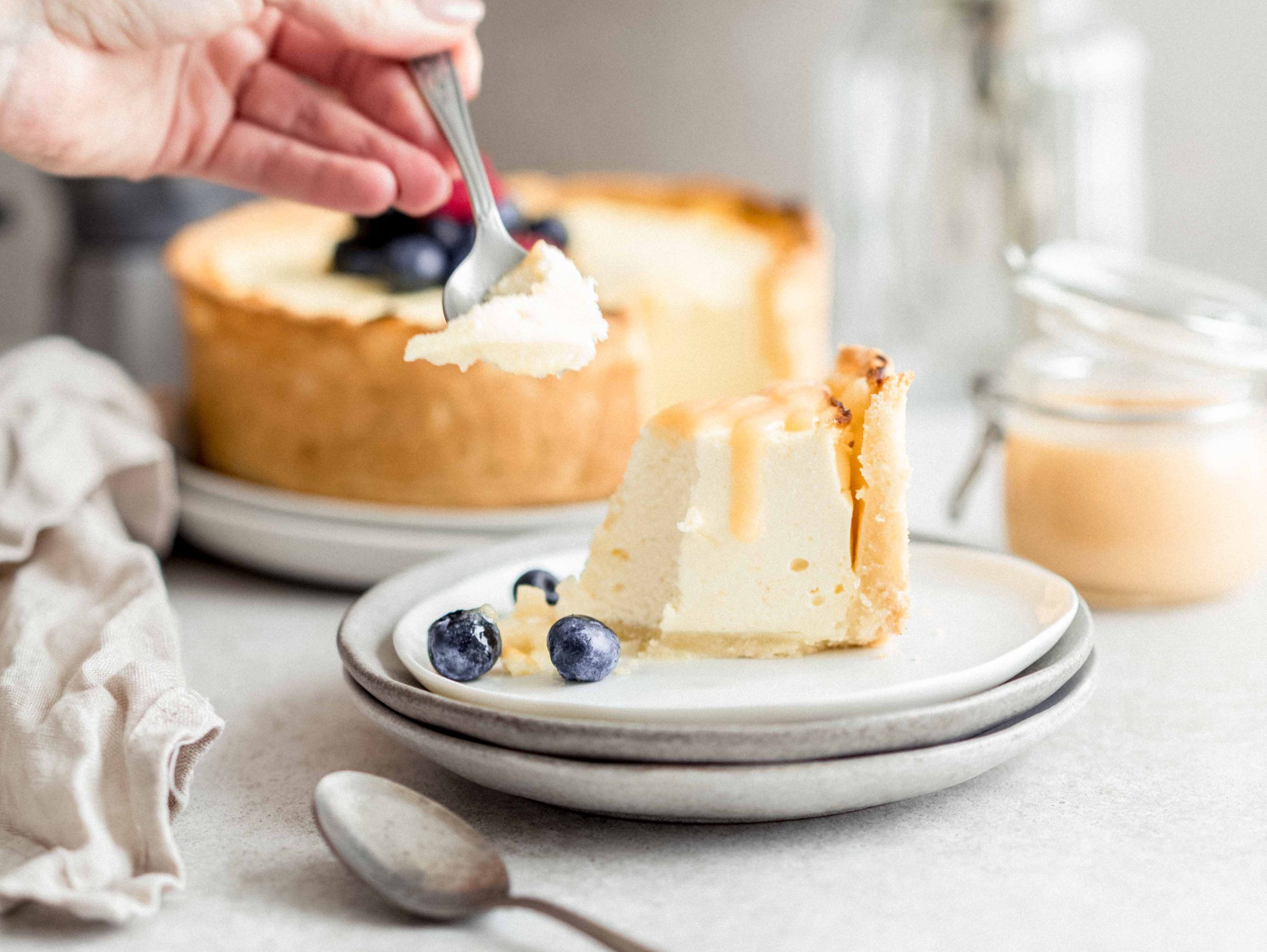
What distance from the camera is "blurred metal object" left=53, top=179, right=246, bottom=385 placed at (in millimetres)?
2137

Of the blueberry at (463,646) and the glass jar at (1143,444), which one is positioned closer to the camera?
the blueberry at (463,646)

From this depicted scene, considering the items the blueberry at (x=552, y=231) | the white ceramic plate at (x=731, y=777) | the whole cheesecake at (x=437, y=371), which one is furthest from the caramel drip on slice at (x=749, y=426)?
the blueberry at (x=552, y=231)

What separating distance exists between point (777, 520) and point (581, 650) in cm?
18

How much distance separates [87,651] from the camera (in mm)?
1156

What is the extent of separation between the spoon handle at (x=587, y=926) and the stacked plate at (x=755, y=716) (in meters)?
0.11

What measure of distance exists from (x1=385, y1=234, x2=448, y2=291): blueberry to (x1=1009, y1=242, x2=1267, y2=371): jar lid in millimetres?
671

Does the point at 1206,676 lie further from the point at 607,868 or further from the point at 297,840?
the point at 297,840

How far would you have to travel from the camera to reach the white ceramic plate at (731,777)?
0.89 meters

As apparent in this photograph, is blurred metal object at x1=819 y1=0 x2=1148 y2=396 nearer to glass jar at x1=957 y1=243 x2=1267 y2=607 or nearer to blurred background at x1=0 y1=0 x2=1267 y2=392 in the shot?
blurred background at x1=0 y1=0 x2=1267 y2=392

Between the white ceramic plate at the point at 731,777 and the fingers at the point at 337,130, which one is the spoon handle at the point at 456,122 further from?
the white ceramic plate at the point at 731,777

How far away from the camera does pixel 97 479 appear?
1499mm

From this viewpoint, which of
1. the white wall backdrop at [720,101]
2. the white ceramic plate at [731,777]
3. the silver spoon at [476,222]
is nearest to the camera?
the white ceramic plate at [731,777]

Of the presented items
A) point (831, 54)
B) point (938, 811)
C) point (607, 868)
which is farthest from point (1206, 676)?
point (831, 54)

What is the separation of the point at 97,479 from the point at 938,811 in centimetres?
95
